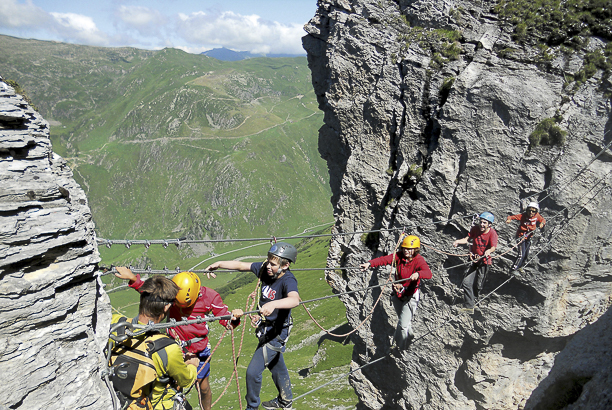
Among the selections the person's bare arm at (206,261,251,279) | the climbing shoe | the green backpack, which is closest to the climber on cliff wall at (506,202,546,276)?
the climbing shoe

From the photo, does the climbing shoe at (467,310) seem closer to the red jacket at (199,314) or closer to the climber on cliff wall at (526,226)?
the climber on cliff wall at (526,226)

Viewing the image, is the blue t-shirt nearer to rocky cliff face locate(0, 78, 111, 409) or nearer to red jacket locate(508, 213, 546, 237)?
rocky cliff face locate(0, 78, 111, 409)

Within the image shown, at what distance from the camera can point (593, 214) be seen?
14.8 m

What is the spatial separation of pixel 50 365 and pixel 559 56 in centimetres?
2069

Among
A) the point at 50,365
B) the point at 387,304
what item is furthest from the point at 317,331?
the point at 50,365

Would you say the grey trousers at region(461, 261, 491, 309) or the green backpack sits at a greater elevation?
the green backpack

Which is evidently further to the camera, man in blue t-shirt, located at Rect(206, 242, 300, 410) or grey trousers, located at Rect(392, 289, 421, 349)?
grey trousers, located at Rect(392, 289, 421, 349)

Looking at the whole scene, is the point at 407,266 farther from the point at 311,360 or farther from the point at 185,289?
the point at 311,360

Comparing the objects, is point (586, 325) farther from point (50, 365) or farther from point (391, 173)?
point (50, 365)

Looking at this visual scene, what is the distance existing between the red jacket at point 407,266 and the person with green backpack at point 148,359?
696cm

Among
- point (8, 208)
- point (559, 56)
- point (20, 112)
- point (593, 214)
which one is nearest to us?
point (8, 208)

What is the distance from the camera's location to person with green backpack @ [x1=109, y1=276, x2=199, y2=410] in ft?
17.4

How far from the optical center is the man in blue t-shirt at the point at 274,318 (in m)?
7.48

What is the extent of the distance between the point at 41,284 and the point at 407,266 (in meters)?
9.61
